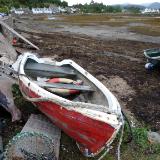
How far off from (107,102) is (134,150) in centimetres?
110

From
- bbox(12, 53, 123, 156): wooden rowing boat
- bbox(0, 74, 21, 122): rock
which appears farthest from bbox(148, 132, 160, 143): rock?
bbox(0, 74, 21, 122): rock

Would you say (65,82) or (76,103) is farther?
(65,82)

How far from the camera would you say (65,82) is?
338 inches

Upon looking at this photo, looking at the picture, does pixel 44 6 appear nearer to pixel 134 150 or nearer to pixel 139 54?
pixel 139 54

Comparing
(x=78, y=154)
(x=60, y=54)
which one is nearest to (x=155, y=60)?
(x=60, y=54)

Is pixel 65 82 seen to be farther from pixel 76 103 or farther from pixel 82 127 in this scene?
pixel 82 127

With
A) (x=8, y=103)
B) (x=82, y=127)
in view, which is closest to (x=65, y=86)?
(x=8, y=103)

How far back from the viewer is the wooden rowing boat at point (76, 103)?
6.54m

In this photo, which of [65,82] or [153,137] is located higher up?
[65,82]

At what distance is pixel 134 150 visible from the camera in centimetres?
760

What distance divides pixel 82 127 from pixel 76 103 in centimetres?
43

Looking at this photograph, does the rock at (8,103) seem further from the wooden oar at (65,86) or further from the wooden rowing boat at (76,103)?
the wooden oar at (65,86)

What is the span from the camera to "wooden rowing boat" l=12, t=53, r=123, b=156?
654 centimetres

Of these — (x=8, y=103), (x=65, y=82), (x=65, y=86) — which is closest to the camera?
(x=8, y=103)
